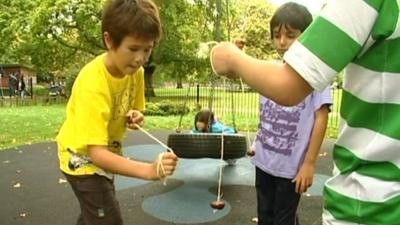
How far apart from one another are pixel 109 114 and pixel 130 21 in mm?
440

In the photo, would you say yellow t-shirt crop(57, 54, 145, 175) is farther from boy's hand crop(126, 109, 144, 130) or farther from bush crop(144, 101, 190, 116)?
bush crop(144, 101, 190, 116)

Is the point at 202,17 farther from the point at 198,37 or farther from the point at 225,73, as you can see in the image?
the point at 225,73

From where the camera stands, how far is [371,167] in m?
1.08

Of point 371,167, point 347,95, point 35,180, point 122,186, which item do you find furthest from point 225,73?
point 35,180

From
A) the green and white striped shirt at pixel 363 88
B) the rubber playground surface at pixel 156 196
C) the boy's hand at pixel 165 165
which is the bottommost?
the rubber playground surface at pixel 156 196

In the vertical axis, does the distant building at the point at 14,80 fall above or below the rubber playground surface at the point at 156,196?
below

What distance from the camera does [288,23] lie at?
2.38m

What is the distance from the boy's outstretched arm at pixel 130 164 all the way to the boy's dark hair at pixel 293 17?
3.53 feet

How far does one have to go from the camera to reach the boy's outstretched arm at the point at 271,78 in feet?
3.38

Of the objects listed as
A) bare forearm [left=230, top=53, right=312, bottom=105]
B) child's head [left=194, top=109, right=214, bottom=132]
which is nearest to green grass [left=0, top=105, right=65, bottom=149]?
child's head [left=194, top=109, right=214, bottom=132]

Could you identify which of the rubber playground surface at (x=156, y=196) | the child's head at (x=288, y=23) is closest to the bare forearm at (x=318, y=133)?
the child's head at (x=288, y=23)

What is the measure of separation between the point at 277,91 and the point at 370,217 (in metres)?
0.38

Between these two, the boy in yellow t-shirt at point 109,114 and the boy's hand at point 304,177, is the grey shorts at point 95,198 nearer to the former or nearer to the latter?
the boy in yellow t-shirt at point 109,114

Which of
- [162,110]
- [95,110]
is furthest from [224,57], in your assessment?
[162,110]
